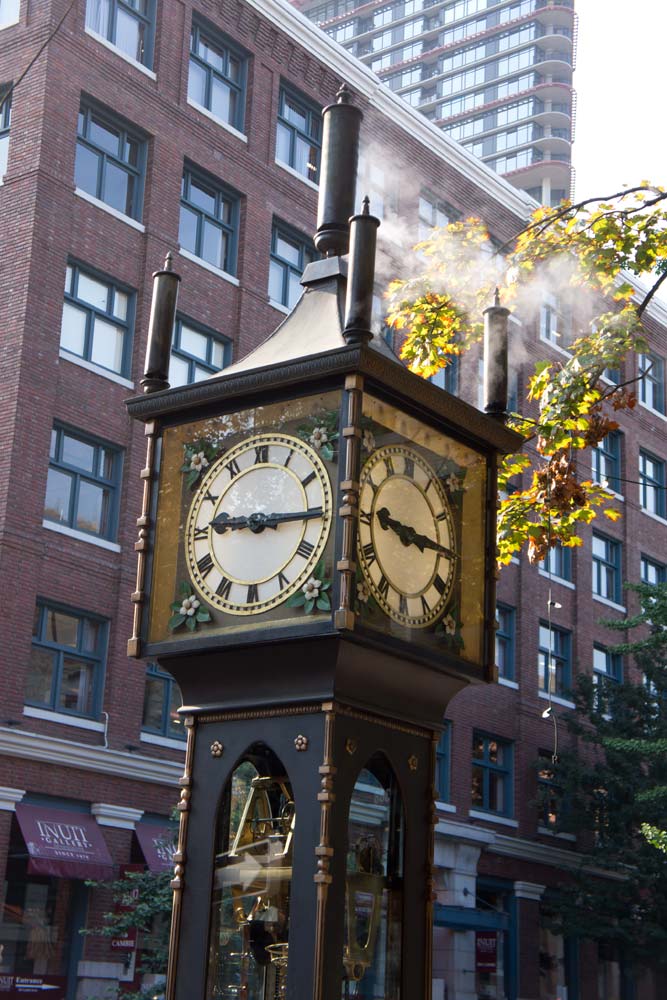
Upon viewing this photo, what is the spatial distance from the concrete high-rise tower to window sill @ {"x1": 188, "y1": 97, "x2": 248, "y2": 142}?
67254mm

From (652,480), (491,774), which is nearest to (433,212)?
(652,480)

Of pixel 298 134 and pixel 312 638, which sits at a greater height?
pixel 298 134

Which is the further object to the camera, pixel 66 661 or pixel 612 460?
pixel 612 460

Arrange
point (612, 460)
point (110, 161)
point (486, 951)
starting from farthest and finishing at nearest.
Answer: point (612, 460), point (486, 951), point (110, 161)

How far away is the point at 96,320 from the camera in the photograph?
80.6 ft

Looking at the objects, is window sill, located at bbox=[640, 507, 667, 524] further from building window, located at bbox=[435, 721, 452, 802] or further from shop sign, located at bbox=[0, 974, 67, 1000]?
shop sign, located at bbox=[0, 974, 67, 1000]

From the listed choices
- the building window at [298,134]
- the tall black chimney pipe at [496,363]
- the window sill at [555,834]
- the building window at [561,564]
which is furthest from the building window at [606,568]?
the tall black chimney pipe at [496,363]

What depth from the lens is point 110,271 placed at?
81.4 feet

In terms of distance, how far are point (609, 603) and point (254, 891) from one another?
34954 mm

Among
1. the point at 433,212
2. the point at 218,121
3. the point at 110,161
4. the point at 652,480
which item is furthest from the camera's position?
the point at 652,480

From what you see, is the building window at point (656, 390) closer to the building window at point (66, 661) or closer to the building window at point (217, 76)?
the building window at point (217, 76)

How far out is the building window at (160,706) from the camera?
958 inches

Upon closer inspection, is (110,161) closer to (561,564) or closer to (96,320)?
(96,320)

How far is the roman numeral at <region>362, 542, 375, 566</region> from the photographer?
432 cm
